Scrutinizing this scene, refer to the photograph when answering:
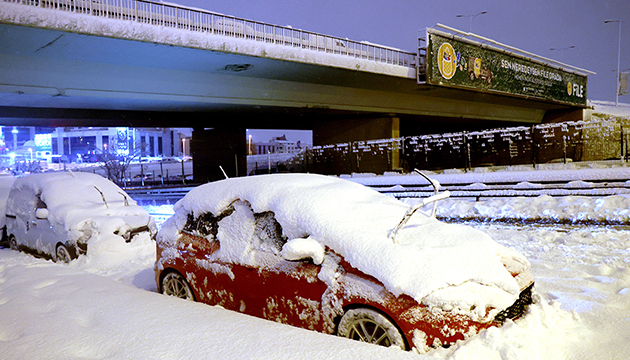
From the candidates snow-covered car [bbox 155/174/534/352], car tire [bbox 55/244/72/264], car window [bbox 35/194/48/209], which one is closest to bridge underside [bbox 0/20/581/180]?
car window [bbox 35/194/48/209]

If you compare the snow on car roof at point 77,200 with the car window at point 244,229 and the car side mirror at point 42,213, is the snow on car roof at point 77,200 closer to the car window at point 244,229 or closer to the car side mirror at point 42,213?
the car side mirror at point 42,213

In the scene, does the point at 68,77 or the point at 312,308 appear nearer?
the point at 312,308

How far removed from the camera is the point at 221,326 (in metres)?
3.72

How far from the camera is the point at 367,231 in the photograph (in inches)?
152

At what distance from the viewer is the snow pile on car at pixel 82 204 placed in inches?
305

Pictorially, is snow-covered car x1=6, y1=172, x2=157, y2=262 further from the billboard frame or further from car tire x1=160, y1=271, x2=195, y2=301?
the billboard frame

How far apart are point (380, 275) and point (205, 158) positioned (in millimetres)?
31929

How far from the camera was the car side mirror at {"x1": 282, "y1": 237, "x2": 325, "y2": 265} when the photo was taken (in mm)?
3783

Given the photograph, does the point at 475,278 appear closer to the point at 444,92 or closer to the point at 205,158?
the point at 444,92

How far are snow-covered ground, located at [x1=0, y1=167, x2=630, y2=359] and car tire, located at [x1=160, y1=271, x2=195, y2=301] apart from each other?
0.38 m

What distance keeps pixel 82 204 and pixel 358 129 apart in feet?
69.2

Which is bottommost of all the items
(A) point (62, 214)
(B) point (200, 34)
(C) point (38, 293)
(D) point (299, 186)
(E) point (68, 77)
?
(C) point (38, 293)

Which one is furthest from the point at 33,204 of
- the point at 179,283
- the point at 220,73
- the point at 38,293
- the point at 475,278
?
the point at 220,73

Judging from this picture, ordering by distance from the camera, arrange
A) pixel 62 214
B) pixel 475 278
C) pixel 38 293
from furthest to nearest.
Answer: pixel 62 214 < pixel 38 293 < pixel 475 278
